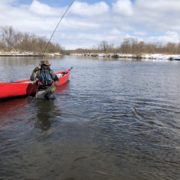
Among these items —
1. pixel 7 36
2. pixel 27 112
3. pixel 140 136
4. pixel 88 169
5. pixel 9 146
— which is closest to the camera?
pixel 88 169

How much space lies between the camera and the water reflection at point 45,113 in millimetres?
9789

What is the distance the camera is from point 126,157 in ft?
22.9

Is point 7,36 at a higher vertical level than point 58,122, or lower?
higher

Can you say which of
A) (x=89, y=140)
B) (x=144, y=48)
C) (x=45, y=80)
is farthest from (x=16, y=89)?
(x=144, y=48)

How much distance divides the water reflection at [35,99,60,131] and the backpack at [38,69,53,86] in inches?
38.0

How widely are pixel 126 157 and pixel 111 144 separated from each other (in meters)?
0.97

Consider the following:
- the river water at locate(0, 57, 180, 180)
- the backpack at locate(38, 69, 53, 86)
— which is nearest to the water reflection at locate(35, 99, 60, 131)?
the river water at locate(0, 57, 180, 180)

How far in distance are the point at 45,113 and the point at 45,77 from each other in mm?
2855

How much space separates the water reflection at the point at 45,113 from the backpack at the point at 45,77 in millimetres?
966

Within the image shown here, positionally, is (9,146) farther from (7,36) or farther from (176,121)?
(7,36)

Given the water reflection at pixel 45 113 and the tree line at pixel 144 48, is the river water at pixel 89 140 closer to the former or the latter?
the water reflection at pixel 45 113

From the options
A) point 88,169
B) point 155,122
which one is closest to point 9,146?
point 88,169

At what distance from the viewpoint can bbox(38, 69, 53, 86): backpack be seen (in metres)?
13.6

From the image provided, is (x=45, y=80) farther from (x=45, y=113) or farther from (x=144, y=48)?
(x=144, y=48)
